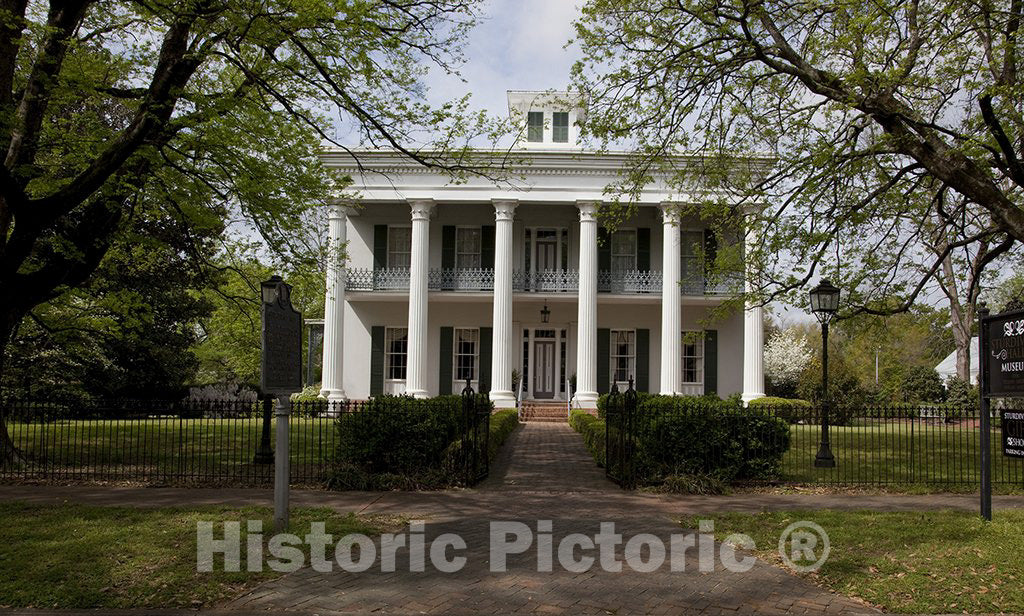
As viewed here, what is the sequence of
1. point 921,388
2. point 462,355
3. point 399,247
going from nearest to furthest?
point 462,355 → point 399,247 → point 921,388

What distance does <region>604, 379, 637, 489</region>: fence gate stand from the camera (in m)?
10.8

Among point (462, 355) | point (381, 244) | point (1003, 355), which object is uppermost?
point (381, 244)

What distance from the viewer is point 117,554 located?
6.35 metres

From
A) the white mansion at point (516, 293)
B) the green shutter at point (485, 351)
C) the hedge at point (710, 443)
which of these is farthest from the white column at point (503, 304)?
the hedge at point (710, 443)

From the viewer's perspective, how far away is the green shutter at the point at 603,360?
1062 inches

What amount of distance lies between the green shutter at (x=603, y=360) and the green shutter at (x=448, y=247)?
6.29m

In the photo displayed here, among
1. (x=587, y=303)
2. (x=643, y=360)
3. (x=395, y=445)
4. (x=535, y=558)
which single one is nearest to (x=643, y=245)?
(x=587, y=303)

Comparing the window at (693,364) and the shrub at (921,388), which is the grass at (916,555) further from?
the shrub at (921,388)

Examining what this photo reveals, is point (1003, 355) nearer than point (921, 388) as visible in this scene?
Yes

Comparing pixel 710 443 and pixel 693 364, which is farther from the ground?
pixel 693 364

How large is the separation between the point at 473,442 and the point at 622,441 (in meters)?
2.29

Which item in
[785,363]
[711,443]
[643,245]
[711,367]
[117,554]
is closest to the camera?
[117,554]

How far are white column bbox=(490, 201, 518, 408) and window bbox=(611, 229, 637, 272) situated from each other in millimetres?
4550

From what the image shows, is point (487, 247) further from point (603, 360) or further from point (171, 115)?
point (171, 115)
